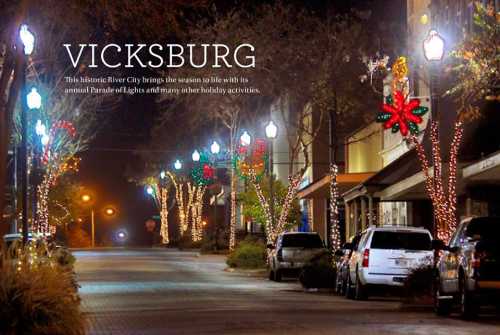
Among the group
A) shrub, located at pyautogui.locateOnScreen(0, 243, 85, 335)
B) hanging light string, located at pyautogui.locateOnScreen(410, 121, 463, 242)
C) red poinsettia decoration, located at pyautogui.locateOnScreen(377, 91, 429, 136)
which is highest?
red poinsettia decoration, located at pyautogui.locateOnScreen(377, 91, 429, 136)

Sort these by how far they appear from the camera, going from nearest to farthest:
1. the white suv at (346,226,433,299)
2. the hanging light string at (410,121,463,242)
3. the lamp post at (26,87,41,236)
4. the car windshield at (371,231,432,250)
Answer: the hanging light string at (410,121,463,242), the white suv at (346,226,433,299), the car windshield at (371,231,432,250), the lamp post at (26,87,41,236)

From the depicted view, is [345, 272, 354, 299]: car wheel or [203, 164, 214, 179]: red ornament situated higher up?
[203, 164, 214, 179]: red ornament

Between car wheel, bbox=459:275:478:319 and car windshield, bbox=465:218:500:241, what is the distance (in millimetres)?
1016

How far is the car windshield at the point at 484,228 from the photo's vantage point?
767 inches

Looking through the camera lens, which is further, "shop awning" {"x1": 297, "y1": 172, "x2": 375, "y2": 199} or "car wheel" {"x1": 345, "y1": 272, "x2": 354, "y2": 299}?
"shop awning" {"x1": 297, "y1": 172, "x2": 375, "y2": 199}

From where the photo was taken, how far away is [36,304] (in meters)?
14.3

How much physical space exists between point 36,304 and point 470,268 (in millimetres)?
7986

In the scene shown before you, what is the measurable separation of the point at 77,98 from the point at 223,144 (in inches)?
733

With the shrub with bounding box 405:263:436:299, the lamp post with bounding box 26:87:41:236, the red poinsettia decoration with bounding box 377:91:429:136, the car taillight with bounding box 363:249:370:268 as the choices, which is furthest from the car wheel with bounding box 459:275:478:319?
the lamp post with bounding box 26:87:41:236

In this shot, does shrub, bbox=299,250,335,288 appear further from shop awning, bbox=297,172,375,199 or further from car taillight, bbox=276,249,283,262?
shop awning, bbox=297,172,375,199

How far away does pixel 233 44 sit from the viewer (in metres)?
42.6

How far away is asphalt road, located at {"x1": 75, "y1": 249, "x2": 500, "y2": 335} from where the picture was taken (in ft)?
55.3

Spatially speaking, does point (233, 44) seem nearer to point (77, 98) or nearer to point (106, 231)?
point (77, 98)

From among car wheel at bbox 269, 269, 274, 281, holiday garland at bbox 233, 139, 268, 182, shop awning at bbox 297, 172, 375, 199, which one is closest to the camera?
car wheel at bbox 269, 269, 274, 281
